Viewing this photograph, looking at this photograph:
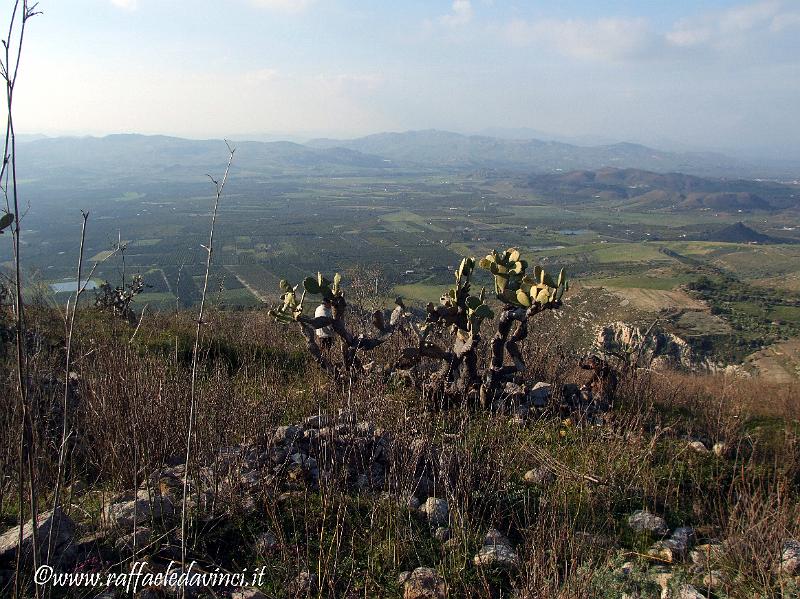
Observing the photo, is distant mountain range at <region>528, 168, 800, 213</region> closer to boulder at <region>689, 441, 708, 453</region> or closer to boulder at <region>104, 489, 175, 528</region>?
boulder at <region>689, 441, 708, 453</region>

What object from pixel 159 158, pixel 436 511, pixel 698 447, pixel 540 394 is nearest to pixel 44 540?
pixel 436 511

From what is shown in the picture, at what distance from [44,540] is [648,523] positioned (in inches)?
125

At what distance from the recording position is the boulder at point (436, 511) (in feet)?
9.67

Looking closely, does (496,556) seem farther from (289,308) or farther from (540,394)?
(289,308)

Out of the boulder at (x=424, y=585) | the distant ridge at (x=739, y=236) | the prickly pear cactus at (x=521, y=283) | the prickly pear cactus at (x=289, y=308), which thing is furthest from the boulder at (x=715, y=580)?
the distant ridge at (x=739, y=236)

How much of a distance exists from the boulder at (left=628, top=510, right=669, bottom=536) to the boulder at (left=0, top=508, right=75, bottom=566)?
3.01m

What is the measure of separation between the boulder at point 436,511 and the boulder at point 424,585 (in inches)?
18.0

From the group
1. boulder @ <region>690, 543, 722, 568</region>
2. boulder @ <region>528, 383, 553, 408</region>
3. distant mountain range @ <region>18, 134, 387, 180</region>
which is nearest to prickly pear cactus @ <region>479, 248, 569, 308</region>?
boulder @ <region>528, 383, 553, 408</region>

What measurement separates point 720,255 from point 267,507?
53904 millimetres

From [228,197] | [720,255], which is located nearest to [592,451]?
[720,255]

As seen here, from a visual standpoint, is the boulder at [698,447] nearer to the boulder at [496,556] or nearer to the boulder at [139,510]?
the boulder at [496,556]

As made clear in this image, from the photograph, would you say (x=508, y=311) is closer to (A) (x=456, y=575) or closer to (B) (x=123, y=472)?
(A) (x=456, y=575)

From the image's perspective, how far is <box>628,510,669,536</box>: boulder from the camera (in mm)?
3082

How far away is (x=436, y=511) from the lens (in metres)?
2.97
